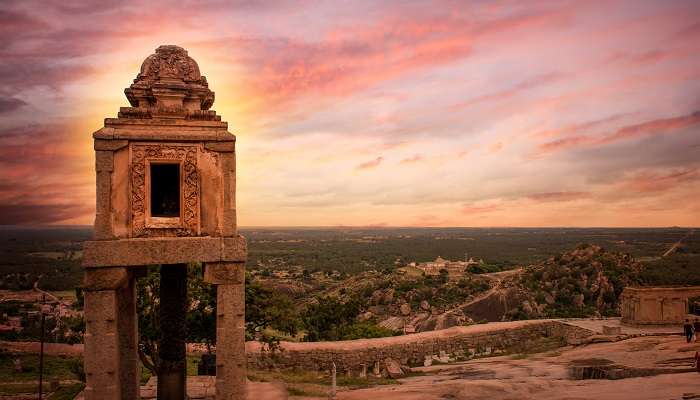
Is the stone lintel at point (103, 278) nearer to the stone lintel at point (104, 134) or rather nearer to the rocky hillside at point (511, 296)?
the stone lintel at point (104, 134)

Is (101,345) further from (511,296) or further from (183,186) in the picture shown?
(511,296)

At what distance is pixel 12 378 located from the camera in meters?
20.5

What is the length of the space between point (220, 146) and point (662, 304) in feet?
79.0

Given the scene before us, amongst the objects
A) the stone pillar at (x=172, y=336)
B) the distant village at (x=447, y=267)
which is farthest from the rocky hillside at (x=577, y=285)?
the stone pillar at (x=172, y=336)

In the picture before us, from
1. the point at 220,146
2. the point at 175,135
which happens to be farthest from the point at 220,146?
the point at 175,135

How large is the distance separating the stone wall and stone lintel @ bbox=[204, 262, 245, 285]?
35.1 feet

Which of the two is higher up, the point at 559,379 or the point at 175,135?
the point at 175,135

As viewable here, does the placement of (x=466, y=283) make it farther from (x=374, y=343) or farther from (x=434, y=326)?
(x=374, y=343)

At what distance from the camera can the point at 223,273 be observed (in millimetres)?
8898

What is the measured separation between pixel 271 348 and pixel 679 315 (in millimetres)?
19361

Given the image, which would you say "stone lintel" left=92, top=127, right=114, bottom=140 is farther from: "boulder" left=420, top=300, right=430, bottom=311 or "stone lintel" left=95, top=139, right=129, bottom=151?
"boulder" left=420, top=300, right=430, bottom=311

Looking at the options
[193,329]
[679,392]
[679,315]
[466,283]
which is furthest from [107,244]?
[466,283]

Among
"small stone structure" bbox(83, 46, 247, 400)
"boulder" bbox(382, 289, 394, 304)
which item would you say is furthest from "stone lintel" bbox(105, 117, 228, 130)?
"boulder" bbox(382, 289, 394, 304)

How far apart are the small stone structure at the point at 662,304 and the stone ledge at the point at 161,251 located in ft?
75.5
